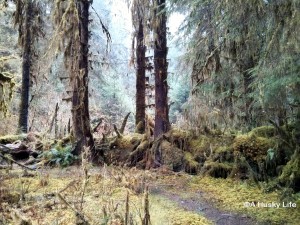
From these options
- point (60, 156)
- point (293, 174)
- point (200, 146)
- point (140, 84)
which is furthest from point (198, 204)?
point (140, 84)

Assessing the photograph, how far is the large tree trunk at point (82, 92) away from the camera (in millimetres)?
8578

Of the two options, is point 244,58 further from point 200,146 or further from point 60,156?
point 60,156

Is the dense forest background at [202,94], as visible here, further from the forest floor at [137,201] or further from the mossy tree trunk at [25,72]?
the mossy tree trunk at [25,72]

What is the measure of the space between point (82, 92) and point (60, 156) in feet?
6.11

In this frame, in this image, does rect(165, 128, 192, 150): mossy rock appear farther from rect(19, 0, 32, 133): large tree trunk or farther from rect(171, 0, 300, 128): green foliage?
rect(19, 0, 32, 133): large tree trunk

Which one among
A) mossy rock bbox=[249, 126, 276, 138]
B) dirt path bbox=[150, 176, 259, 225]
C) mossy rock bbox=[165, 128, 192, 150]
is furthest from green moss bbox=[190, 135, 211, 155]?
dirt path bbox=[150, 176, 259, 225]

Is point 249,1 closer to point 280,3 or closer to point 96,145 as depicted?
point 280,3

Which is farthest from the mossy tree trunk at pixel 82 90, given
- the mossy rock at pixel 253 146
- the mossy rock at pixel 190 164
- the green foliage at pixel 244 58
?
the mossy rock at pixel 253 146

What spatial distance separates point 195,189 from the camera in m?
6.35

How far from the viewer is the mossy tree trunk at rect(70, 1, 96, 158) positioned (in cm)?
857

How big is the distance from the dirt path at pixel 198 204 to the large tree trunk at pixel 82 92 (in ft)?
10.1

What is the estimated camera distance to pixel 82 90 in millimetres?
8656

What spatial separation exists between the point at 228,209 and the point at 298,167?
55.3 inches

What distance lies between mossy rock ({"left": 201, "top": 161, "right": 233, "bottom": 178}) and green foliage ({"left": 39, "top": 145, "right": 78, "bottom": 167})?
358cm
